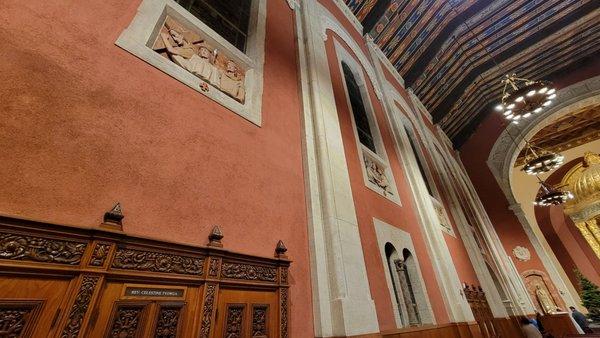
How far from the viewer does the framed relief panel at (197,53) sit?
2226 mm

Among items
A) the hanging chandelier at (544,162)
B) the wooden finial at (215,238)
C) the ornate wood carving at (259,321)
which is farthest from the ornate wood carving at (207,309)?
the hanging chandelier at (544,162)

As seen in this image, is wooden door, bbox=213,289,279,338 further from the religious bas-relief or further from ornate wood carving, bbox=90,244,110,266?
the religious bas-relief

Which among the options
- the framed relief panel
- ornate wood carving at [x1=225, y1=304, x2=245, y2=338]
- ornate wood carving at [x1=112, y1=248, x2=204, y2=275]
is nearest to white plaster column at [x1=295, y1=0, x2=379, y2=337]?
ornate wood carving at [x1=225, y1=304, x2=245, y2=338]

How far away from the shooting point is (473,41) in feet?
34.1

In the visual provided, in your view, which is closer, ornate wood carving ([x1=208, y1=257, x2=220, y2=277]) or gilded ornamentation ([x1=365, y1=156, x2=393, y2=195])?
ornate wood carving ([x1=208, y1=257, x2=220, y2=277])

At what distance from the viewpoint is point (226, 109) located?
2590mm

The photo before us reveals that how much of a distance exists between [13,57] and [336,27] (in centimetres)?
614

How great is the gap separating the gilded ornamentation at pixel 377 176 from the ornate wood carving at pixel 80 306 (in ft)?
12.4

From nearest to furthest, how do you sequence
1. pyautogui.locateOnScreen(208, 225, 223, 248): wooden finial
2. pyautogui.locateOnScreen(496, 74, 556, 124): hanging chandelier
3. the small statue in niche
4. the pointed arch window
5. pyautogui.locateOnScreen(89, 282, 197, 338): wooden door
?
pyautogui.locateOnScreen(89, 282, 197, 338): wooden door, pyautogui.locateOnScreen(208, 225, 223, 248): wooden finial, the small statue in niche, the pointed arch window, pyautogui.locateOnScreen(496, 74, 556, 124): hanging chandelier

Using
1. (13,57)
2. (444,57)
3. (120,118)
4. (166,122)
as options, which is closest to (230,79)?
(166,122)

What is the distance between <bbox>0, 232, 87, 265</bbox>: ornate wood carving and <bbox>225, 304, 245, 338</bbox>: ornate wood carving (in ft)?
3.03

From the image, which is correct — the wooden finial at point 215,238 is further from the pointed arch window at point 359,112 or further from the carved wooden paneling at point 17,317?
the pointed arch window at point 359,112

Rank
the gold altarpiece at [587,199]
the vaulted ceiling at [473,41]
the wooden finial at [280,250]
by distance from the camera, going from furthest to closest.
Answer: the gold altarpiece at [587,199], the vaulted ceiling at [473,41], the wooden finial at [280,250]

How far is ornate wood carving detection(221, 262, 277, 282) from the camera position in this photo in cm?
188
